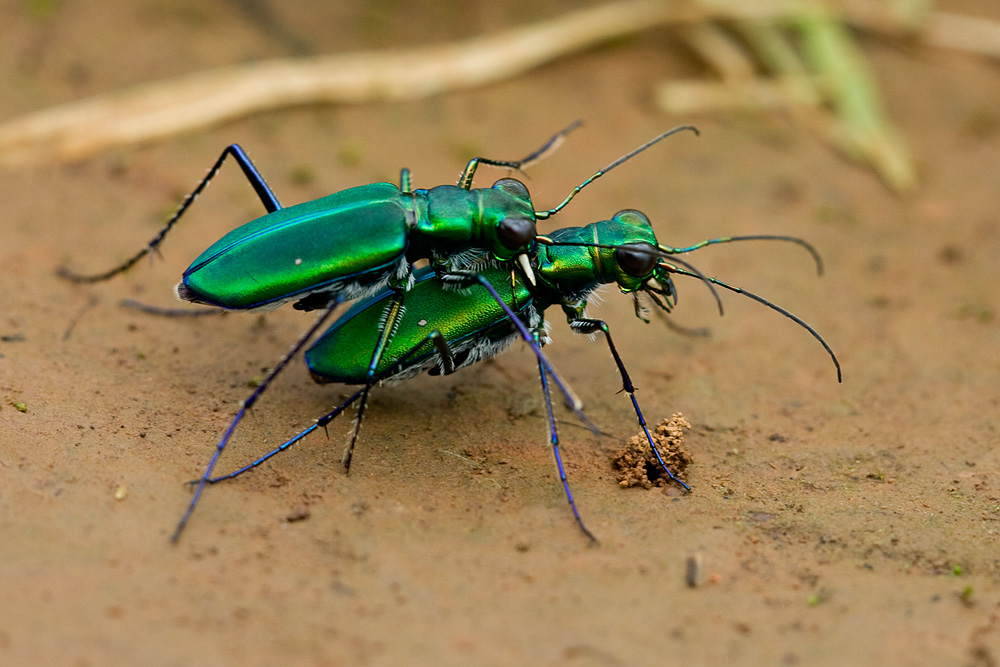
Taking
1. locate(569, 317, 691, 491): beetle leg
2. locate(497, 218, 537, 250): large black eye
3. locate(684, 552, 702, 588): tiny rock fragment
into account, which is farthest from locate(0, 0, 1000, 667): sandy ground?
locate(497, 218, 537, 250): large black eye

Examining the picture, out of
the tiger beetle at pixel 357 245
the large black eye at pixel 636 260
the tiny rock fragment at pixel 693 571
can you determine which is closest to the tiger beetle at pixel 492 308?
the large black eye at pixel 636 260

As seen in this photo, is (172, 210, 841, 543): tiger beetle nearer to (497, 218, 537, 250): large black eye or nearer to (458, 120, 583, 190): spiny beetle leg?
(497, 218, 537, 250): large black eye

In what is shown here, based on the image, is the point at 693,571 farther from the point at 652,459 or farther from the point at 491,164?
the point at 491,164

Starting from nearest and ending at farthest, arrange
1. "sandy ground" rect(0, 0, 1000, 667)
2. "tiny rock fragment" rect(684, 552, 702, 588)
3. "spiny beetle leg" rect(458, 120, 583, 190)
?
1. "sandy ground" rect(0, 0, 1000, 667)
2. "tiny rock fragment" rect(684, 552, 702, 588)
3. "spiny beetle leg" rect(458, 120, 583, 190)

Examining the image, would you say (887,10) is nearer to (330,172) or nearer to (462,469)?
(330,172)

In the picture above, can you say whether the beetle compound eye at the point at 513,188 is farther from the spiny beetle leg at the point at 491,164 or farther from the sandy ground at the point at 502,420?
the sandy ground at the point at 502,420

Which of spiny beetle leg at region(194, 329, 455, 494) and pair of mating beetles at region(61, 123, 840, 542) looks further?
pair of mating beetles at region(61, 123, 840, 542)
